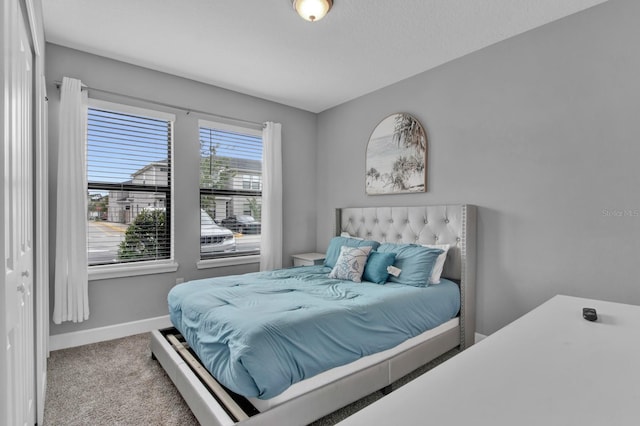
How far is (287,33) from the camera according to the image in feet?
8.37

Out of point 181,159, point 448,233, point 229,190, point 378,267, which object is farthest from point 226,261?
point 448,233

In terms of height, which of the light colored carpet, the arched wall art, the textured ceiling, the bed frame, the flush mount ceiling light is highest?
the textured ceiling

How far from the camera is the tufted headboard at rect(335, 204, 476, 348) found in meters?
2.73

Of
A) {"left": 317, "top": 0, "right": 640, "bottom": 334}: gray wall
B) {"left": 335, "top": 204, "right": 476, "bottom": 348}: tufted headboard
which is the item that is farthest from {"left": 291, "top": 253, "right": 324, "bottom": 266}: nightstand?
{"left": 317, "top": 0, "right": 640, "bottom": 334}: gray wall

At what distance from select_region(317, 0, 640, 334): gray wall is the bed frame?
0.60 feet

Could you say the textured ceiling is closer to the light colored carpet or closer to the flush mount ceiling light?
the flush mount ceiling light

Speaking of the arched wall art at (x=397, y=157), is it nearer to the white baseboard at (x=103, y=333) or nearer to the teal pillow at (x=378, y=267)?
the teal pillow at (x=378, y=267)

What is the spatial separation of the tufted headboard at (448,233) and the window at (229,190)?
1467 millimetres

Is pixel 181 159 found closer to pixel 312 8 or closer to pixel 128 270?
pixel 128 270

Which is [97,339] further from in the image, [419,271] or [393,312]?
[419,271]

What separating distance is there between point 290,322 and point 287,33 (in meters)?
2.14

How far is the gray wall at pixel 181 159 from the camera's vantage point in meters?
2.86

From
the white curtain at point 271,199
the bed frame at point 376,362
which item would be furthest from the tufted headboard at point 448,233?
the white curtain at point 271,199

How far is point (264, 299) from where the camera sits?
2205mm
